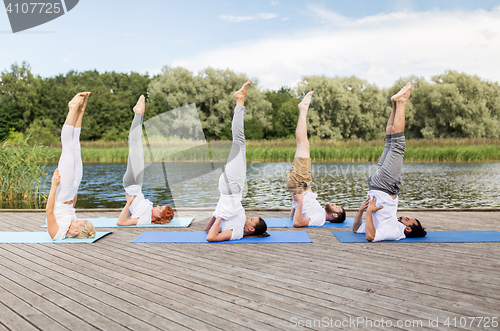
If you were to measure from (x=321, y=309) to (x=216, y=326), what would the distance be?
2.29 ft

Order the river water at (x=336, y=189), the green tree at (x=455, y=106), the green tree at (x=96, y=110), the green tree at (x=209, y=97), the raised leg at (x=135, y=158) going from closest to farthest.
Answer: the raised leg at (x=135, y=158)
the river water at (x=336, y=189)
the green tree at (x=209, y=97)
the green tree at (x=455, y=106)
the green tree at (x=96, y=110)

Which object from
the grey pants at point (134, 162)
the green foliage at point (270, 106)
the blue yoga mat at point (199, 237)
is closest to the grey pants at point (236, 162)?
the blue yoga mat at point (199, 237)

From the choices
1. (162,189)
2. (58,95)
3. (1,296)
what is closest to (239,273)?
A: (1,296)

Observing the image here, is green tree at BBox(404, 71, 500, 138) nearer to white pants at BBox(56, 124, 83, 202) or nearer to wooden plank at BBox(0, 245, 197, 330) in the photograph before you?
white pants at BBox(56, 124, 83, 202)

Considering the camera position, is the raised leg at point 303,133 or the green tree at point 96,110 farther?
the green tree at point 96,110

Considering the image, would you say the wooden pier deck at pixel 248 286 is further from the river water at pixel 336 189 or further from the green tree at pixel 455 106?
the green tree at pixel 455 106

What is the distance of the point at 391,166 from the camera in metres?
4.05

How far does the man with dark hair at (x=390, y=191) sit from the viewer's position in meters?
3.99

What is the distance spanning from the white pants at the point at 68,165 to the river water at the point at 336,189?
14.5ft

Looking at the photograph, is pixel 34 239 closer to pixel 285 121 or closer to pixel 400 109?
pixel 400 109

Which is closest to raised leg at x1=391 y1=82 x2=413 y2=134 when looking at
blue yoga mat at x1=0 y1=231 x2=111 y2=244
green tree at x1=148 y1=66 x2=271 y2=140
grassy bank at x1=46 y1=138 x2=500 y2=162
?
blue yoga mat at x1=0 y1=231 x2=111 y2=244

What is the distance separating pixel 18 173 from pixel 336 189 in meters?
8.74

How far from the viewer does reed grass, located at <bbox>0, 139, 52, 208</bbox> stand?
26.2 ft

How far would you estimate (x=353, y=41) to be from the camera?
130 ft
